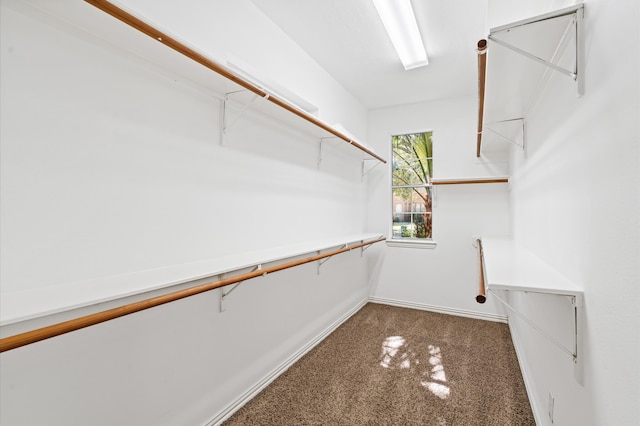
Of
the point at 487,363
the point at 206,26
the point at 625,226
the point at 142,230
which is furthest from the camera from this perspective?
the point at 487,363

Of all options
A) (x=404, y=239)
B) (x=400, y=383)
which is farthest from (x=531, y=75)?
(x=404, y=239)

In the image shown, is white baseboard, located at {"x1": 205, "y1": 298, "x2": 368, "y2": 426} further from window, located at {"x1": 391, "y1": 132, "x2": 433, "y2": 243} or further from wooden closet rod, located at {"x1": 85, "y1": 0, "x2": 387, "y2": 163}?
wooden closet rod, located at {"x1": 85, "y1": 0, "x2": 387, "y2": 163}

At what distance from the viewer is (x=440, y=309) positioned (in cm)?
366

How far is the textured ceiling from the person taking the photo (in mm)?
2080

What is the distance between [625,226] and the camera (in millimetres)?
736

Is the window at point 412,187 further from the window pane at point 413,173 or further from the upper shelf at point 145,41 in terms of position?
the upper shelf at point 145,41

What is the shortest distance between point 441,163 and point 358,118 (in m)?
1.19

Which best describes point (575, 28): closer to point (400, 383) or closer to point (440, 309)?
point (400, 383)

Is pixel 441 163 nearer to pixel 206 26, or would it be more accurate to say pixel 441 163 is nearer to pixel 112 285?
pixel 206 26

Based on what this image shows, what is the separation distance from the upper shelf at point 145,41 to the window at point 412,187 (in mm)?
2739

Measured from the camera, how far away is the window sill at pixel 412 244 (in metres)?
3.72

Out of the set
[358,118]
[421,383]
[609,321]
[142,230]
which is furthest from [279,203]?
[358,118]

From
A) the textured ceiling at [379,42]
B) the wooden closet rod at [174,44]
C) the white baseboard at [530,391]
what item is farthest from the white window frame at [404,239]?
the wooden closet rod at [174,44]

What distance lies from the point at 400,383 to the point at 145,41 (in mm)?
2446
